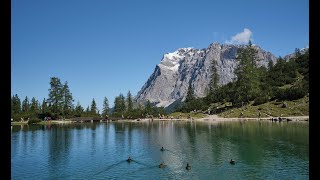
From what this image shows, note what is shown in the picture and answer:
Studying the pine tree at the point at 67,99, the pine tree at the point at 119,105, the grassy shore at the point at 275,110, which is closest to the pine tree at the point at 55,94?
the pine tree at the point at 67,99

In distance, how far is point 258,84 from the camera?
5463 inches

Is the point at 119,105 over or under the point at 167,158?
over

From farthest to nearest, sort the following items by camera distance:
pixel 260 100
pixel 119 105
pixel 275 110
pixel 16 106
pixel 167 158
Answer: pixel 119 105
pixel 16 106
pixel 260 100
pixel 275 110
pixel 167 158

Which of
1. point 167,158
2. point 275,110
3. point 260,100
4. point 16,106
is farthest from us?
point 16,106

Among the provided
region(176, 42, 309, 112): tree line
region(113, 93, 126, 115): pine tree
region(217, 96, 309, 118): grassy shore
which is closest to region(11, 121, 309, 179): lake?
region(217, 96, 309, 118): grassy shore

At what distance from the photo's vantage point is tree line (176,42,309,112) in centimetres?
12719

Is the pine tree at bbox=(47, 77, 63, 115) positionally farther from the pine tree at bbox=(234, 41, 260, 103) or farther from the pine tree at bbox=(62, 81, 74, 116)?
the pine tree at bbox=(234, 41, 260, 103)

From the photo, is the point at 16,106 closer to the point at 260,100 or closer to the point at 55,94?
the point at 55,94

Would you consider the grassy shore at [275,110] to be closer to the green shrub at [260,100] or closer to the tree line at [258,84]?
the green shrub at [260,100]

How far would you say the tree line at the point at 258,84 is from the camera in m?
127

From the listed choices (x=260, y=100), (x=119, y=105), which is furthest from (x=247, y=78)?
(x=119, y=105)

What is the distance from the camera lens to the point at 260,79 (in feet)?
503
